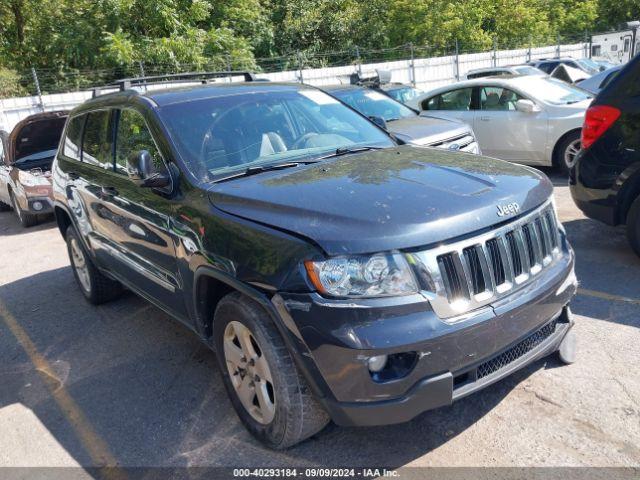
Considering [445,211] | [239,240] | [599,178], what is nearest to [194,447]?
[239,240]

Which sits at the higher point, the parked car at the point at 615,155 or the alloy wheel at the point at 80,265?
the parked car at the point at 615,155

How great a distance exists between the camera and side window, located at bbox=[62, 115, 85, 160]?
5.21 m

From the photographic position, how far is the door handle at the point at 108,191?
4238 mm

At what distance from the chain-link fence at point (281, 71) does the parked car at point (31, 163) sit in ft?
26.2

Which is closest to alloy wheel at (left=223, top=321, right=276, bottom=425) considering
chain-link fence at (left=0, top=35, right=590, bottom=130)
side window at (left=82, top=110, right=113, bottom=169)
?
side window at (left=82, top=110, right=113, bottom=169)

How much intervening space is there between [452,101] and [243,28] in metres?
18.9

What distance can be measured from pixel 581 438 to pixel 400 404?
1043 millimetres

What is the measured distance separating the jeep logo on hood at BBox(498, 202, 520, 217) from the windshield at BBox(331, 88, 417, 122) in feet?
18.9

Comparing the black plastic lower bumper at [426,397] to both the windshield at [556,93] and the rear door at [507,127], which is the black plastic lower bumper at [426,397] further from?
the windshield at [556,93]

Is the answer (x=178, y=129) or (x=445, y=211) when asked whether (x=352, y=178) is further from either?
(x=178, y=129)

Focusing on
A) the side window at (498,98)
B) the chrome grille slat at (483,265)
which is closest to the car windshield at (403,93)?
the side window at (498,98)

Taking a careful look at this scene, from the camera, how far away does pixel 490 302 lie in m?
2.67

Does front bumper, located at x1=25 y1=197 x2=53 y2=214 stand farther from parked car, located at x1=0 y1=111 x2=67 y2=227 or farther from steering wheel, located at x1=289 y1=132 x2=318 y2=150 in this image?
steering wheel, located at x1=289 y1=132 x2=318 y2=150

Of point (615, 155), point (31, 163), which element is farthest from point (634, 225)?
point (31, 163)
